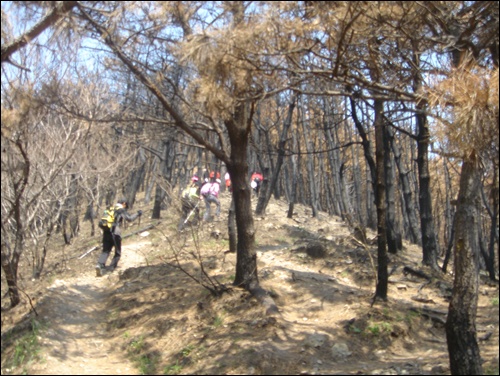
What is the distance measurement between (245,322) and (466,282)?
352cm

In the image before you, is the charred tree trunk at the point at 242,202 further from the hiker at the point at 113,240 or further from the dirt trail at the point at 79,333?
the hiker at the point at 113,240

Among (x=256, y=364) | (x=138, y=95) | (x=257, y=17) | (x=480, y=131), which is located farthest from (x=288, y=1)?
(x=138, y=95)

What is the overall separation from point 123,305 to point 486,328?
640cm

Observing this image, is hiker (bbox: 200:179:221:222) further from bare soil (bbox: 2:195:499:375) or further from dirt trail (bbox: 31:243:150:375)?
dirt trail (bbox: 31:243:150:375)

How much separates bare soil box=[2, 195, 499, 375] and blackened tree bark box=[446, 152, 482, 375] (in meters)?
0.49

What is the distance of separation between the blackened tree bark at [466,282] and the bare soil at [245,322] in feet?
1.61

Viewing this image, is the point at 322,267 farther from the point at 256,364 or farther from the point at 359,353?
the point at 256,364

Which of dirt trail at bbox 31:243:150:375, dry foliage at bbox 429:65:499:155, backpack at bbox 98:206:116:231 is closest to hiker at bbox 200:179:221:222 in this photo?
backpack at bbox 98:206:116:231

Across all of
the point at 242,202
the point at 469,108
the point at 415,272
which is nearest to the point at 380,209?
the point at 242,202

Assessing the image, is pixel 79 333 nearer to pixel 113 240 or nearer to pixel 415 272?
pixel 113 240

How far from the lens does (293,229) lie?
17.6 meters

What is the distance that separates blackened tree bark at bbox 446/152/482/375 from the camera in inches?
201

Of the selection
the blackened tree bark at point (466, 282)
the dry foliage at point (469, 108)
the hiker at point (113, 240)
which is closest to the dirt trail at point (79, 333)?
the hiker at point (113, 240)

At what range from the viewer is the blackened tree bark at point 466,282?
16.8 feet
